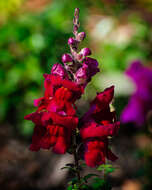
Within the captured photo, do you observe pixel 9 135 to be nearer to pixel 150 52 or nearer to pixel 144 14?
pixel 150 52

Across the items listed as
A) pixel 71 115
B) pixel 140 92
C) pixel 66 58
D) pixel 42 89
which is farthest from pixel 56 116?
pixel 42 89

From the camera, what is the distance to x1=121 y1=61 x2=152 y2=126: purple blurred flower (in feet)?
6.03

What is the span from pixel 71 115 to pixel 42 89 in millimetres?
1674

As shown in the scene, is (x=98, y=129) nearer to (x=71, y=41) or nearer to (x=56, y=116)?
(x=56, y=116)

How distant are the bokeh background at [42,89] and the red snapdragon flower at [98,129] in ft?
2.30

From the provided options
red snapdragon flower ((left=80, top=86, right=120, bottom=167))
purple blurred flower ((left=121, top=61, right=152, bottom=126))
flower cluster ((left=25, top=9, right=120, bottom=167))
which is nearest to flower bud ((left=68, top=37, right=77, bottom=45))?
flower cluster ((left=25, top=9, right=120, bottom=167))

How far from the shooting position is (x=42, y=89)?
2551 millimetres

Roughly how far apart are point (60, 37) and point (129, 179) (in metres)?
1.24

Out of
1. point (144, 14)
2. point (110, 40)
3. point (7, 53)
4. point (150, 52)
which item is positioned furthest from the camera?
point (144, 14)

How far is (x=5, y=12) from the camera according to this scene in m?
3.38

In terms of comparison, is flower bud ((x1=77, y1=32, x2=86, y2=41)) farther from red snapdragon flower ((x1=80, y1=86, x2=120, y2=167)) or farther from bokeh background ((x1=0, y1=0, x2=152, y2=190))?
bokeh background ((x1=0, y1=0, x2=152, y2=190))

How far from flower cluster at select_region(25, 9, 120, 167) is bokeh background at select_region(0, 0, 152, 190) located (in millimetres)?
674

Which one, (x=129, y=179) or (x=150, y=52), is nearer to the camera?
(x=129, y=179)

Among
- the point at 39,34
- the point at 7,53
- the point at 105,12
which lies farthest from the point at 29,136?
the point at 105,12
